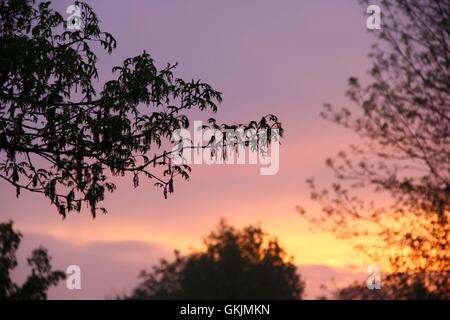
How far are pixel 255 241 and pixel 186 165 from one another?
194 ft

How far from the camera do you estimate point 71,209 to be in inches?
460

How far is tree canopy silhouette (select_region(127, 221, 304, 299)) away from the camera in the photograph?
65812 millimetres

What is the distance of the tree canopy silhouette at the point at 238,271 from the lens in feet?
216

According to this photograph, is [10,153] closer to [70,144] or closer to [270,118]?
[70,144]

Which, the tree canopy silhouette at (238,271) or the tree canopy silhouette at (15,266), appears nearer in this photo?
the tree canopy silhouette at (15,266)

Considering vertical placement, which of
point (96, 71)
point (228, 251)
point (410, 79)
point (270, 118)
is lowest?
point (228, 251)

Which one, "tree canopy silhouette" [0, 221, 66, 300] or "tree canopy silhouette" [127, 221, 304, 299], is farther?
"tree canopy silhouette" [127, 221, 304, 299]

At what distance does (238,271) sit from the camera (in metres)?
67.4

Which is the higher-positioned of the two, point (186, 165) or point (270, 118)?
point (270, 118)

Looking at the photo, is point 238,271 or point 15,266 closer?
point 15,266
